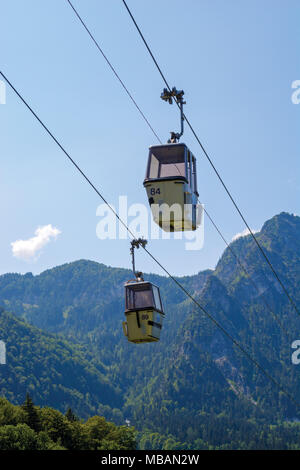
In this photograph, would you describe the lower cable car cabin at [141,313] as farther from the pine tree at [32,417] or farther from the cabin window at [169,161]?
the pine tree at [32,417]

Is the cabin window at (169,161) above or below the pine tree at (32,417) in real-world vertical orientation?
above

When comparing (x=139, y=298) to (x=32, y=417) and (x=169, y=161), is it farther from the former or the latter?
(x=32, y=417)

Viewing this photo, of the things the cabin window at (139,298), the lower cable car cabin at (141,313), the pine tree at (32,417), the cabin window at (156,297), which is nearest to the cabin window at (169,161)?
the lower cable car cabin at (141,313)

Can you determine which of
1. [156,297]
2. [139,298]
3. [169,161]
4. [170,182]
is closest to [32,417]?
[156,297]

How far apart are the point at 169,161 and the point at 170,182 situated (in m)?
0.97

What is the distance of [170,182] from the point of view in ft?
111

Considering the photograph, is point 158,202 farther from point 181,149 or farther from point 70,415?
point 70,415

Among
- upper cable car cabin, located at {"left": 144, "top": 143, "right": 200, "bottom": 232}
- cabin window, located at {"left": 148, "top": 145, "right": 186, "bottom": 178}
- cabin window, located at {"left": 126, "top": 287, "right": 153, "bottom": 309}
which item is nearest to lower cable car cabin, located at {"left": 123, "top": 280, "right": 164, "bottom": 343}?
cabin window, located at {"left": 126, "top": 287, "right": 153, "bottom": 309}

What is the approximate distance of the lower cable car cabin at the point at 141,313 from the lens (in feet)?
138

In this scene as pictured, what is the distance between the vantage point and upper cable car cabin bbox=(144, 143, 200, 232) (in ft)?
111

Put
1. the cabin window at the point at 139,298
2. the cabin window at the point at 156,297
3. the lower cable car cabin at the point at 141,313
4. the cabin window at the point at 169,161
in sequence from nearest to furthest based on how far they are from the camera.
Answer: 1. the cabin window at the point at 169,161
2. the lower cable car cabin at the point at 141,313
3. the cabin window at the point at 139,298
4. the cabin window at the point at 156,297

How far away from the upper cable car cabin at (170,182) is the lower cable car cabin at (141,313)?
858 centimetres
